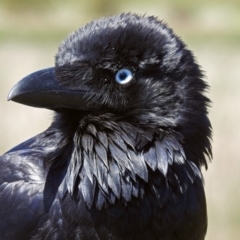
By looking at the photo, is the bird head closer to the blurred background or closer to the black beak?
the black beak

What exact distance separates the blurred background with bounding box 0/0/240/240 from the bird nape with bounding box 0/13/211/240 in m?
2.59

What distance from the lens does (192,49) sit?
9.79m

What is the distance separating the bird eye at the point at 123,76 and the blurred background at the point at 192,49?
2.69 meters

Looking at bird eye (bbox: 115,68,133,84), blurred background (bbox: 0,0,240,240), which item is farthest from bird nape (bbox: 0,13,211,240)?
blurred background (bbox: 0,0,240,240)

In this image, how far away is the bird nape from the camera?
11.2 ft

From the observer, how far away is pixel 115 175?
3439mm

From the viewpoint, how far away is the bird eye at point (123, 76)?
342cm

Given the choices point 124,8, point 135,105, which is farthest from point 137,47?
point 124,8

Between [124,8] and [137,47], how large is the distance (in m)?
8.47

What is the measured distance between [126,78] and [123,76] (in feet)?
0.07

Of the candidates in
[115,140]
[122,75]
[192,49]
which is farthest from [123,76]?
[192,49]

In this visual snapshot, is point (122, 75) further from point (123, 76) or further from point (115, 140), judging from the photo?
point (115, 140)

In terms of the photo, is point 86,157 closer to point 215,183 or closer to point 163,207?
point 163,207

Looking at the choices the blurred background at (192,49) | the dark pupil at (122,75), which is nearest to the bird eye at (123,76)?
the dark pupil at (122,75)
